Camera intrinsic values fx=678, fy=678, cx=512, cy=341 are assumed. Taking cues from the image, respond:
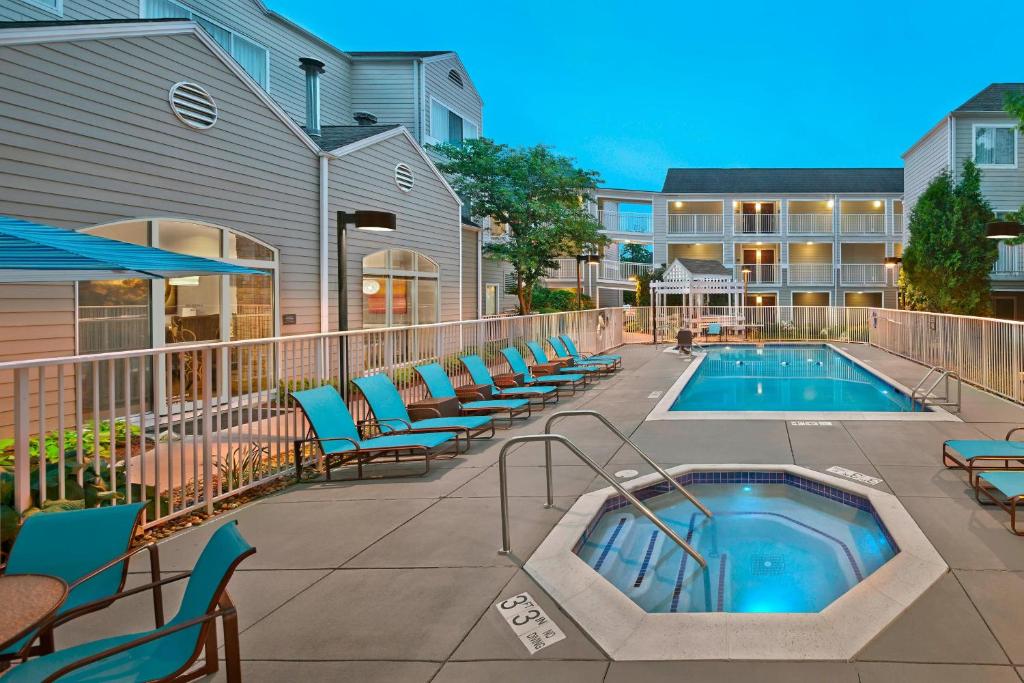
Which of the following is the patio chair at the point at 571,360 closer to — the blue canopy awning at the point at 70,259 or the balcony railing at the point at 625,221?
the blue canopy awning at the point at 70,259

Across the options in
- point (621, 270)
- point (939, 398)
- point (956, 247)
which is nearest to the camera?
point (939, 398)

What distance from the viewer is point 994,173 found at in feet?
74.2

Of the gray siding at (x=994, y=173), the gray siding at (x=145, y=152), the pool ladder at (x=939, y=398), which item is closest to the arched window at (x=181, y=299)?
the gray siding at (x=145, y=152)

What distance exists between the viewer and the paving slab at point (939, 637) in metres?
2.95

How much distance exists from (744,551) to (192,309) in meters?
8.38

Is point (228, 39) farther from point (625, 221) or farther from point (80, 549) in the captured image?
point (625, 221)

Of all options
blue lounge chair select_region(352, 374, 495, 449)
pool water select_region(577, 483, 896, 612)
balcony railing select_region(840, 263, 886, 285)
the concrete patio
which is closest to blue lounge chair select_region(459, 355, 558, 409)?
blue lounge chair select_region(352, 374, 495, 449)

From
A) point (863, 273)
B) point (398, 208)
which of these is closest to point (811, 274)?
point (863, 273)

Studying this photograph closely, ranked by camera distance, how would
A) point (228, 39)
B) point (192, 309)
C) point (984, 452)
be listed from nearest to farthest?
point (984, 452)
point (192, 309)
point (228, 39)

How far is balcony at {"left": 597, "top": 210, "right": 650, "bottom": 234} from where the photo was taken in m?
36.8

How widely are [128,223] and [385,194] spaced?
6214mm

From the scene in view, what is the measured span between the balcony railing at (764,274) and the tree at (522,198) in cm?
1809

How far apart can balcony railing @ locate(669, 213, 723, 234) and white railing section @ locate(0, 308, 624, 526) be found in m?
29.6

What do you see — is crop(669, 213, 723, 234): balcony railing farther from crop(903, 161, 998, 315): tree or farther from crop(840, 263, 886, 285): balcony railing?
crop(903, 161, 998, 315): tree
